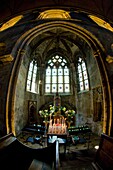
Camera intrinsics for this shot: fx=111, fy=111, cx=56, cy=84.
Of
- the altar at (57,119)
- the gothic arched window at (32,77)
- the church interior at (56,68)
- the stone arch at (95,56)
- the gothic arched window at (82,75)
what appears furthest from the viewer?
the gothic arched window at (32,77)

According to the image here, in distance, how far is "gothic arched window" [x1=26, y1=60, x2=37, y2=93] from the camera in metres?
12.4

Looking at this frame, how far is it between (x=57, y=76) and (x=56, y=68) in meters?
1.11

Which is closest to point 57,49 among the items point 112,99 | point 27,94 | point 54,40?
point 54,40

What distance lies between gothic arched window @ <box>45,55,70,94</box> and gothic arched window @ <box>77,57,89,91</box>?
1.80 metres

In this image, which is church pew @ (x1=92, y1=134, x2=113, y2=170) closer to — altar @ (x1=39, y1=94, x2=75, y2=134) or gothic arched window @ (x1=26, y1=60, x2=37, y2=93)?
altar @ (x1=39, y1=94, x2=75, y2=134)

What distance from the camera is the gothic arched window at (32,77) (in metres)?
12.4

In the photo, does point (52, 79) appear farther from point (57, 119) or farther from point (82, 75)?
point (57, 119)

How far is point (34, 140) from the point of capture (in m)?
7.63

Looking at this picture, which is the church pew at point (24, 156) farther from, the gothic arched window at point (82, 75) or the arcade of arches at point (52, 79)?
the gothic arched window at point (82, 75)

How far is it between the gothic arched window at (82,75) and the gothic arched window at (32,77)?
5.34 metres

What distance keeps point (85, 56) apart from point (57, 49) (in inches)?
173

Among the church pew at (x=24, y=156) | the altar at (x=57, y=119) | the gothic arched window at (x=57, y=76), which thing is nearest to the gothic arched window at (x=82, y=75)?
the gothic arched window at (x=57, y=76)

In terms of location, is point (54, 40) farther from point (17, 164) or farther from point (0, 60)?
point (17, 164)

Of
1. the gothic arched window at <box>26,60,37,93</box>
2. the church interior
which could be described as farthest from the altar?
the gothic arched window at <box>26,60,37,93</box>
